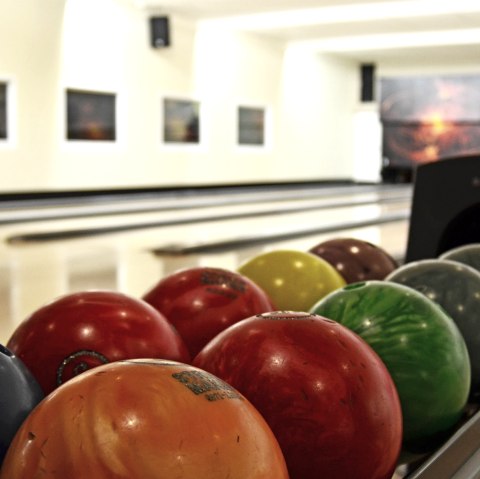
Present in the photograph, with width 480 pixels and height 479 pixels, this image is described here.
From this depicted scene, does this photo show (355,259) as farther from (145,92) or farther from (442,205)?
(145,92)

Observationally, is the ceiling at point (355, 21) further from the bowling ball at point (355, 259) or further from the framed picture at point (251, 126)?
the bowling ball at point (355, 259)

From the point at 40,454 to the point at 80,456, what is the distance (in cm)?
5

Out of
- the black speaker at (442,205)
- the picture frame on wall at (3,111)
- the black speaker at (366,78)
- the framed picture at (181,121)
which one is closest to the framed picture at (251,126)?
the framed picture at (181,121)

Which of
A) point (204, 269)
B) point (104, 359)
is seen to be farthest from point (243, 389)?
point (204, 269)

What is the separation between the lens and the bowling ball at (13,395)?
109cm

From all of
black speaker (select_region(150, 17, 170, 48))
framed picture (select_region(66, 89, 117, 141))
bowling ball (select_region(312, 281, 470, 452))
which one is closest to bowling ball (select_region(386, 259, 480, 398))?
bowling ball (select_region(312, 281, 470, 452))

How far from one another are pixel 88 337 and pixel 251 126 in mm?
11168

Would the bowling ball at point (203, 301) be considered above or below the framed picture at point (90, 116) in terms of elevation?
below

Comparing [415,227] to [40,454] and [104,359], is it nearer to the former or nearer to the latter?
[104,359]

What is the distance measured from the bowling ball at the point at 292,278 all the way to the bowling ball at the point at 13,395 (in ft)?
3.22

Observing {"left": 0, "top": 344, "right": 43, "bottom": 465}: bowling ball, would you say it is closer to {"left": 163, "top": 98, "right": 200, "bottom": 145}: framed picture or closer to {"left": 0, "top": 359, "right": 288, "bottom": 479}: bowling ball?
{"left": 0, "top": 359, "right": 288, "bottom": 479}: bowling ball

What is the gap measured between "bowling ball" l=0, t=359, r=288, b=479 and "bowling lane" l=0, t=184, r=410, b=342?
1.65m

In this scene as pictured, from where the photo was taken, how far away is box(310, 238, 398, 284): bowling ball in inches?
96.4

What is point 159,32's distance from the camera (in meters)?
10.1
